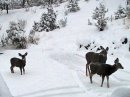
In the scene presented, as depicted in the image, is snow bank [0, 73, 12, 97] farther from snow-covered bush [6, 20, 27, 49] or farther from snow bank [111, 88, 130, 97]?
snow-covered bush [6, 20, 27, 49]

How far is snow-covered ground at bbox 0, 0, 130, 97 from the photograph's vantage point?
11047mm

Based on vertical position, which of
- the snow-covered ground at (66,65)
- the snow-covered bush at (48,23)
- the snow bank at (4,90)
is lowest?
the snow bank at (4,90)

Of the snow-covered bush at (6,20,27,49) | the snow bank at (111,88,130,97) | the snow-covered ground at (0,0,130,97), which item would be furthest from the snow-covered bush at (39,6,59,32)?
the snow bank at (111,88,130,97)

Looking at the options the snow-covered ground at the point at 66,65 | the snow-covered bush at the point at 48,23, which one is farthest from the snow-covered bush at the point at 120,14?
the snow-covered bush at the point at 48,23

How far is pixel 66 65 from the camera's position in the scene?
49.3ft

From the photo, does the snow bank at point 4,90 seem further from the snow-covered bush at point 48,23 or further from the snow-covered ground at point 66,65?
the snow-covered bush at point 48,23

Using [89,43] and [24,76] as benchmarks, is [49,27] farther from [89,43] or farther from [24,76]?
[24,76]

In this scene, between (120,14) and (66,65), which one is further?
(120,14)

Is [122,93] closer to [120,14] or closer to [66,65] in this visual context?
[66,65]

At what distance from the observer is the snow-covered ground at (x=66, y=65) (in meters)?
11.0

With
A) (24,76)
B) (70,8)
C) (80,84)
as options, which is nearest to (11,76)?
(24,76)

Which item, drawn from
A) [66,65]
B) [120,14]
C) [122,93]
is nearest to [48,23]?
[120,14]

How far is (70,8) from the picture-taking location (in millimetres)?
30703

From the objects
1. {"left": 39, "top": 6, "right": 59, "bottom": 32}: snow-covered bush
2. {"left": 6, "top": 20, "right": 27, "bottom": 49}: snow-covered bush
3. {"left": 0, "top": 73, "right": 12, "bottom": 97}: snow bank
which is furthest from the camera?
{"left": 39, "top": 6, "right": 59, "bottom": 32}: snow-covered bush
